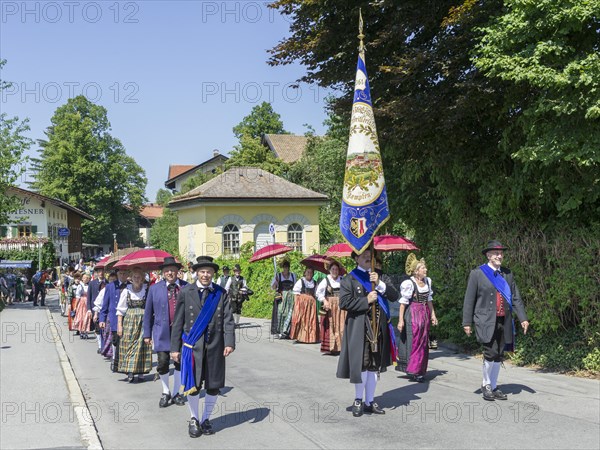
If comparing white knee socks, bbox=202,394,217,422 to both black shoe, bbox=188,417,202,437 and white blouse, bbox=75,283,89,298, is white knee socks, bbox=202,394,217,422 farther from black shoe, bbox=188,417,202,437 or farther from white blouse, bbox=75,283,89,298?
white blouse, bbox=75,283,89,298

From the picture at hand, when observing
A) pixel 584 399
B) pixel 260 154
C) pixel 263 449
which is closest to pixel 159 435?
pixel 263 449

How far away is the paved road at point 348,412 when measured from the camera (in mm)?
7070

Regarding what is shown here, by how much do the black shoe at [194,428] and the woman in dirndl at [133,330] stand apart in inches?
141

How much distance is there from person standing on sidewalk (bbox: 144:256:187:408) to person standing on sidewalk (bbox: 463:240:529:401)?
4158 millimetres

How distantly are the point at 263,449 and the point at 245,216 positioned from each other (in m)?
28.4

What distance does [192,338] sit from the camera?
754 cm

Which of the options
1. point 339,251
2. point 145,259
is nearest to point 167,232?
point 339,251

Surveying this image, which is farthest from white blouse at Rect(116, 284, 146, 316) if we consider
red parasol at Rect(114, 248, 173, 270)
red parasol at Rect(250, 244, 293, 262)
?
red parasol at Rect(250, 244, 293, 262)

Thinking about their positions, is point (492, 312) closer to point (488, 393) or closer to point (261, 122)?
point (488, 393)

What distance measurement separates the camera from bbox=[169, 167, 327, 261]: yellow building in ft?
113

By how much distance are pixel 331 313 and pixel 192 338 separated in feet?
22.0

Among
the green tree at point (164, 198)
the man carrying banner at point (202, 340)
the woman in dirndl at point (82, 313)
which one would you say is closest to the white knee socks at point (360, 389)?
the man carrying banner at point (202, 340)

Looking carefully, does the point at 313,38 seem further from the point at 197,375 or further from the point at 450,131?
the point at 197,375

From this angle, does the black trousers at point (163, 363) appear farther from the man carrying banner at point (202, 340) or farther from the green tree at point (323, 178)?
the green tree at point (323, 178)
